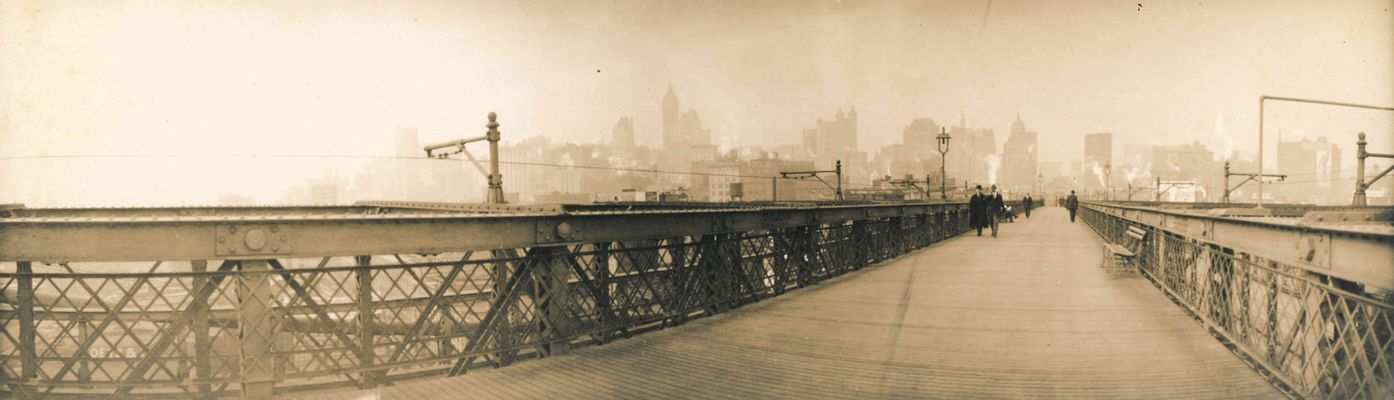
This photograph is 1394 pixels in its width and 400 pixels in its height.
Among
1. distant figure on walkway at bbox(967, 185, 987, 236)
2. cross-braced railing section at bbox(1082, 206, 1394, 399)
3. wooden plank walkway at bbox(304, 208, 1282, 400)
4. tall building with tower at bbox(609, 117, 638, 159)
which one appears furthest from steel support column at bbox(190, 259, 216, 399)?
tall building with tower at bbox(609, 117, 638, 159)

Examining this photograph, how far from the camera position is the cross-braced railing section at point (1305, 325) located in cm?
477

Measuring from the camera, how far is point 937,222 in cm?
2583

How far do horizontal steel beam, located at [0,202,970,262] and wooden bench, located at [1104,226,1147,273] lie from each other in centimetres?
1136

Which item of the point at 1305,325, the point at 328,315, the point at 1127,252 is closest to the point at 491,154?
the point at 328,315

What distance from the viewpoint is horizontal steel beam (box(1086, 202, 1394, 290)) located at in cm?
441

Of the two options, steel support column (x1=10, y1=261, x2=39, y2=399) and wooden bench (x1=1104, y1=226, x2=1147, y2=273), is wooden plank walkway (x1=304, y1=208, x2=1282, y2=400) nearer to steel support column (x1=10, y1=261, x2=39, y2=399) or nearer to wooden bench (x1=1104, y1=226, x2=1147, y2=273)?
steel support column (x1=10, y1=261, x2=39, y2=399)

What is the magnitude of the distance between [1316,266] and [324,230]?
27.3 feet

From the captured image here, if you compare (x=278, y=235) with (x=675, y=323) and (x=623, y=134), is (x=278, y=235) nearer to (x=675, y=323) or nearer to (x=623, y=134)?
(x=675, y=323)

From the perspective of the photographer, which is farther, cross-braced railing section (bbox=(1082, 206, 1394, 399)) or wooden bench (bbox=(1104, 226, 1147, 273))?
wooden bench (bbox=(1104, 226, 1147, 273))

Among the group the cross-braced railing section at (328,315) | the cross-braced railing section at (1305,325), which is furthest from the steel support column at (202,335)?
the cross-braced railing section at (1305,325)

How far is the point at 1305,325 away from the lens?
5.64 m

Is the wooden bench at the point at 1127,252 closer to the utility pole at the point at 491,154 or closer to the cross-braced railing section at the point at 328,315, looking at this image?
the cross-braced railing section at the point at 328,315

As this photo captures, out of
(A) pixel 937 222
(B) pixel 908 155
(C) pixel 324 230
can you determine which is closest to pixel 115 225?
(C) pixel 324 230

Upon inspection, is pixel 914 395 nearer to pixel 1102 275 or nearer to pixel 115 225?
pixel 115 225
